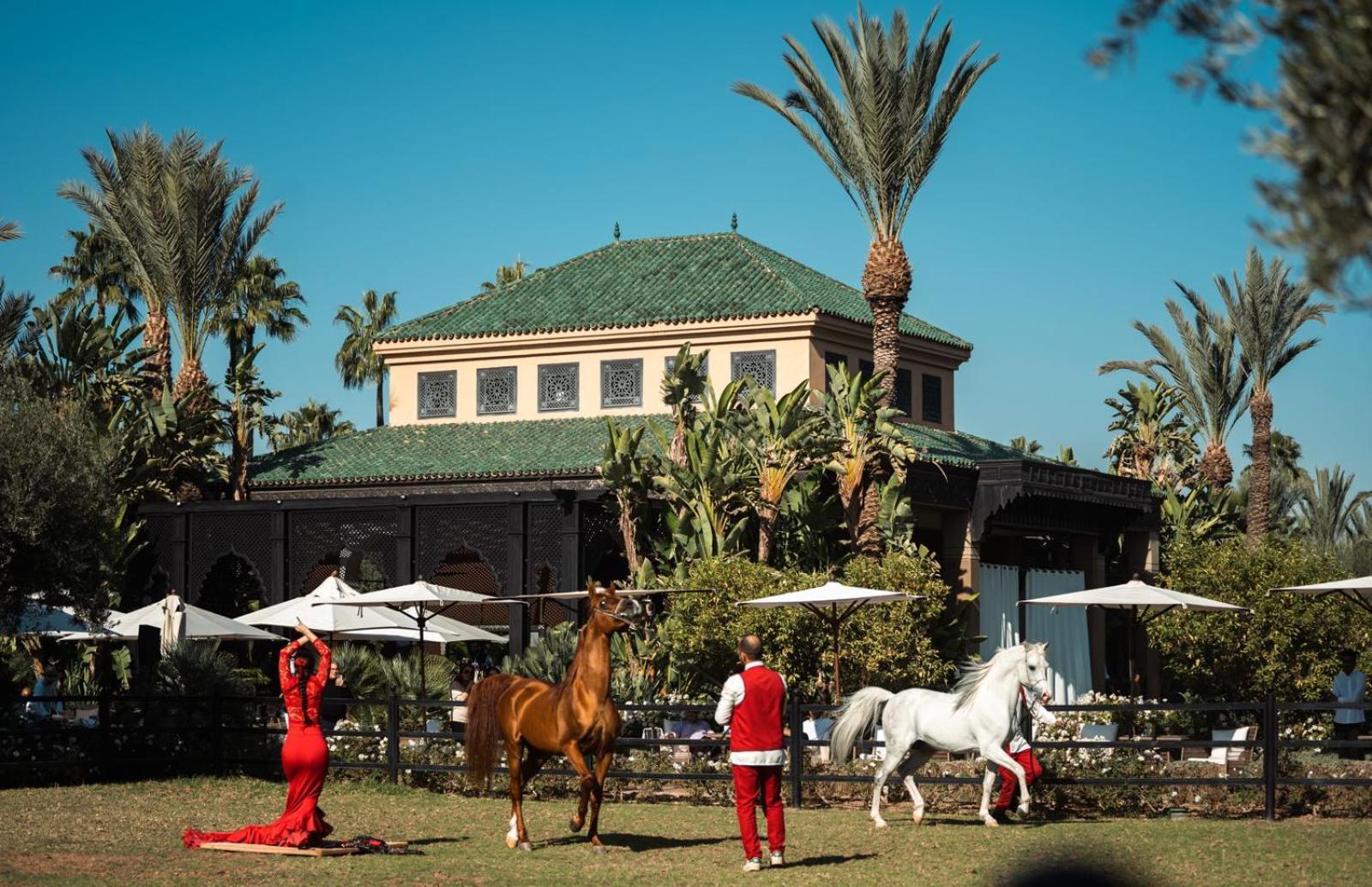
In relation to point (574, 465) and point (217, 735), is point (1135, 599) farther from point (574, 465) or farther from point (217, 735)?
point (217, 735)

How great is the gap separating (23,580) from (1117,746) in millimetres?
14077

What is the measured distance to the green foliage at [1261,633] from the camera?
33.0 meters

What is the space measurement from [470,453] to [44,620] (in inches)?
464

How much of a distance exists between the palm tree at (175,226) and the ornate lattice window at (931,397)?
1505 cm

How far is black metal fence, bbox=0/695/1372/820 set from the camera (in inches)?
794

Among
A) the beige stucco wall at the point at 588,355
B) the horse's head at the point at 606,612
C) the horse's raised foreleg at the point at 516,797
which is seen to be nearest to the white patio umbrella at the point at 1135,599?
the beige stucco wall at the point at 588,355

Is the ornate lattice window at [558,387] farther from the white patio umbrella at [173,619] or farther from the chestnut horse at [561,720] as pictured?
the chestnut horse at [561,720]

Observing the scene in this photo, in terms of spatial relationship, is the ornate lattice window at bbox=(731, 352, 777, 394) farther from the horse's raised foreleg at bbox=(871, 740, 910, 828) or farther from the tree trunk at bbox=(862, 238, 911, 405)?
the horse's raised foreleg at bbox=(871, 740, 910, 828)

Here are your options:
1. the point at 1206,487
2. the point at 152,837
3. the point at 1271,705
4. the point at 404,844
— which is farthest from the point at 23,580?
the point at 1206,487

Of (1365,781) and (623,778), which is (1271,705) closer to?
(1365,781)

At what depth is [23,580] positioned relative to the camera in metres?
23.8

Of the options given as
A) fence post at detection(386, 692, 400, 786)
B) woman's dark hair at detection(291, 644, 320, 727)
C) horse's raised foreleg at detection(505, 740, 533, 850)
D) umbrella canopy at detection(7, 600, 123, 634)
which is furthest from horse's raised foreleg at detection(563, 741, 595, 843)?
umbrella canopy at detection(7, 600, 123, 634)

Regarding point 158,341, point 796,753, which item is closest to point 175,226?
point 158,341

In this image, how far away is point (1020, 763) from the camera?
19.2m
